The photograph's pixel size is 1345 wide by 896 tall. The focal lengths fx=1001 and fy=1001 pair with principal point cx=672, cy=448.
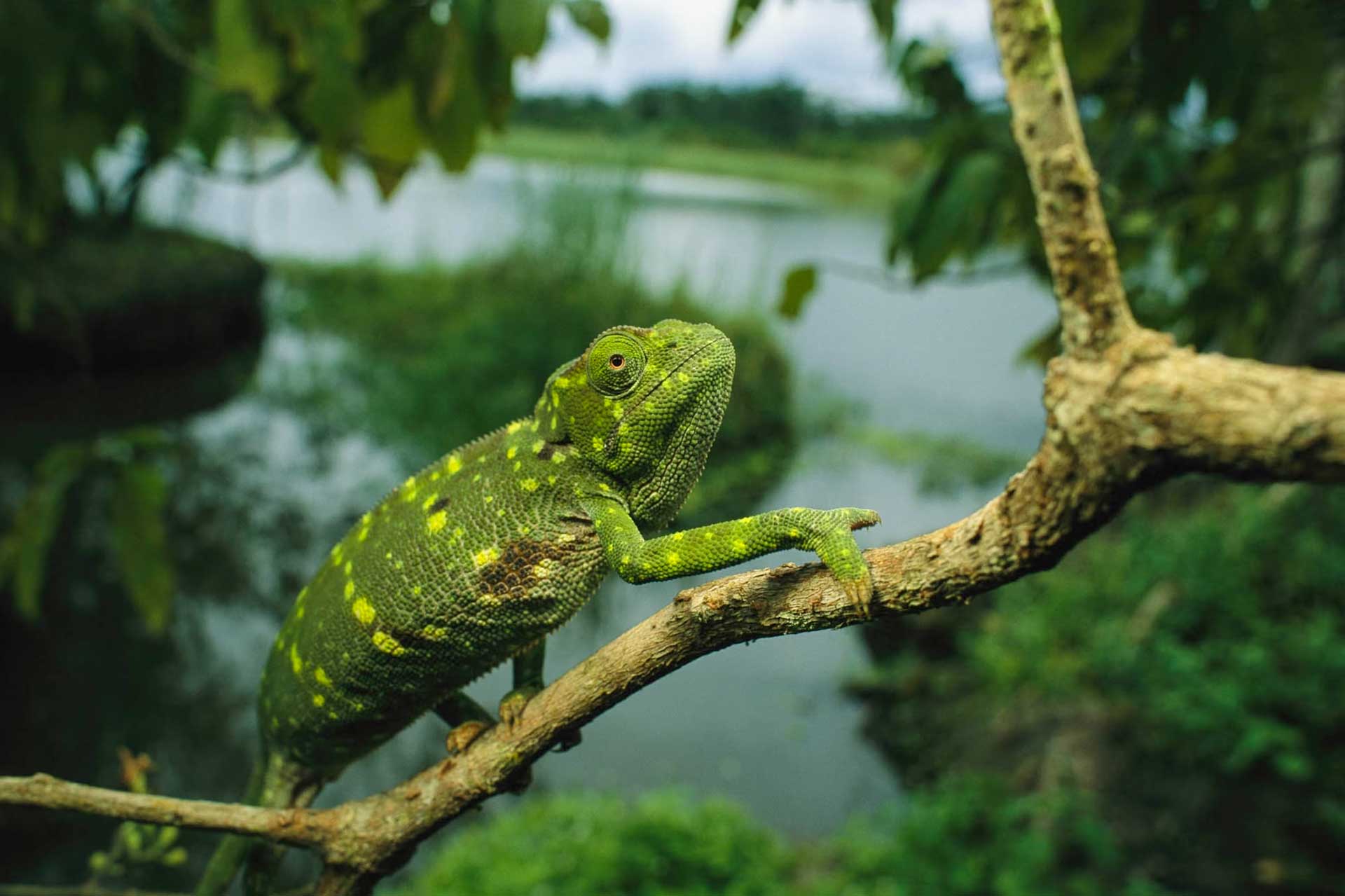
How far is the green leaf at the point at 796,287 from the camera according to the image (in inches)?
52.6

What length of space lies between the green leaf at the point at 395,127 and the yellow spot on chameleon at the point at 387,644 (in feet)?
2.46

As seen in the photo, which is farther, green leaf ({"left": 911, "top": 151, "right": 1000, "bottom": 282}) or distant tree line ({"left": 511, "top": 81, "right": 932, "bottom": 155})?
distant tree line ({"left": 511, "top": 81, "right": 932, "bottom": 155})

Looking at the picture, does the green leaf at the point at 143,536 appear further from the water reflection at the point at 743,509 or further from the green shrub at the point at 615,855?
the green shrub at the point at 615,855

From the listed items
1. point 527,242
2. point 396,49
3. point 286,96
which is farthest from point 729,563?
point 527,242

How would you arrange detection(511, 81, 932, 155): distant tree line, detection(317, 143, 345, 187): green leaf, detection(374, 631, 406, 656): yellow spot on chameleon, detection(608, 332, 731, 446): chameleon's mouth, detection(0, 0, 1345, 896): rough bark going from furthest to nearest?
detection(511, 81, 932, 155): distant tree line
detection(317, 143, 345, 187): green leaf
detection(374, 631, 406, 656): yellow spot on chameleon
detection(608, 332, 731, 446): chameleon's mouth
detection(0, 0, 1345, 896): rough bark

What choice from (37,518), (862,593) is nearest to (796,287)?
(862,593)

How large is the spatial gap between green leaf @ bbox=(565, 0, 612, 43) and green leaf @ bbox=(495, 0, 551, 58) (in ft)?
0.68

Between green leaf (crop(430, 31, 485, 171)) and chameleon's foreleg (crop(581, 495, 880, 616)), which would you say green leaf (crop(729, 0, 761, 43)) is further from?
chameleon's foreleg (crop(581, 495, 880, 616))

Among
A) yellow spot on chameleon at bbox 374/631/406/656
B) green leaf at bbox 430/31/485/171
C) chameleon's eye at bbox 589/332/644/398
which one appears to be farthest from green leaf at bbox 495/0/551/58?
yellow spot on chameleon at bbox 374/631/406/656

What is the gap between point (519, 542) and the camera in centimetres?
101

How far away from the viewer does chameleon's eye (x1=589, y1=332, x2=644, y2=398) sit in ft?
3.13

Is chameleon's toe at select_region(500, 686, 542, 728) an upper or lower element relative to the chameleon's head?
lower

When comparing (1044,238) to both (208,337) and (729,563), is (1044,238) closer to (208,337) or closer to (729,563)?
(729,563)

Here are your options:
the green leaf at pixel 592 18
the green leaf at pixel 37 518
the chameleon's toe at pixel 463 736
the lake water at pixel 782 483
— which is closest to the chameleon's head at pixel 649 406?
the chameleon's toe at pixel 463 736
